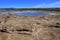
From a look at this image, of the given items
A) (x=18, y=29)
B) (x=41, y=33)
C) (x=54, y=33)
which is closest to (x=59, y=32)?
(x=54, y=33)

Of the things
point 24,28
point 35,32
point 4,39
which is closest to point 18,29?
point 24,28

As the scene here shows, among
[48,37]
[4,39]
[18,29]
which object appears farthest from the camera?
[18,29]

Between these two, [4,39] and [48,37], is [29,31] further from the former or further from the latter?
[4,39]

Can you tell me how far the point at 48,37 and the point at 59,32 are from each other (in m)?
1.11

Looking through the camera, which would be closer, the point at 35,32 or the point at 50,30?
the point at 35,32

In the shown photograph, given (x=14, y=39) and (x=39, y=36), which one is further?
(x=39, y=36)

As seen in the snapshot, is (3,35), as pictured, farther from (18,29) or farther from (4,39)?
(18,29)

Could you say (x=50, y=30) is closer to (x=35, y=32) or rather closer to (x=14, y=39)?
(x=35, y=32)

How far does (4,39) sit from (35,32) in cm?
183

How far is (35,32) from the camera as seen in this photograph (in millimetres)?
7867

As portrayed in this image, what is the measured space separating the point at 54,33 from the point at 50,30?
18.9 inches

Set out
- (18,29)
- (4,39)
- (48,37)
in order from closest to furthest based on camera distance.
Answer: (4,39) → (48,37) → (18,29)

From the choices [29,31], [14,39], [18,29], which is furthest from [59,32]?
[14,39]

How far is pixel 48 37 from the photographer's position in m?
7.47
